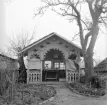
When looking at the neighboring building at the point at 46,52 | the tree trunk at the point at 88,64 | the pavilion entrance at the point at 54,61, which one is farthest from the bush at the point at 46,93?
the pavilion entrance at the point at 54,61

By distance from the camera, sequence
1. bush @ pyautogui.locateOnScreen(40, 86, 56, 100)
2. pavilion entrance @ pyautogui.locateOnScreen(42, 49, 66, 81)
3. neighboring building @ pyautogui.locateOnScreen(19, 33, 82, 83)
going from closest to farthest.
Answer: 1. bush @ pyautogui.locateOnScreen(40, 86, 56, 100)
2. neighboring building @ pyautogui.locateOnScreen(19, 33, 82, 83)
3. pavilion entrance @ pyautogui.locateOnScreen(42, 49, 66, 81)

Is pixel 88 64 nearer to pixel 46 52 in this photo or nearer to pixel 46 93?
pixel 46 52

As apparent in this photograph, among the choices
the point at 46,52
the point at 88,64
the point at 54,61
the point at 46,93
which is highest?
the point at 46,52

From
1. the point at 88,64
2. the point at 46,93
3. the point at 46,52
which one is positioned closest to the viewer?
the point at 46,93

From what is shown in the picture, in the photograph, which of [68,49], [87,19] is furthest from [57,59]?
[87,19]

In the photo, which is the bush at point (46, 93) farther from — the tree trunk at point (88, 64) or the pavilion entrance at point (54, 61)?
the pavilion entrance at point (54, 61)

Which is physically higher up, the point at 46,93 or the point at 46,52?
the point at 46,52

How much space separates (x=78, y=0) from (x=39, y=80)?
960cm

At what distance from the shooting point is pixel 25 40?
29.2m

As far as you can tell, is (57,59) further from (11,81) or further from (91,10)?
(11,81)

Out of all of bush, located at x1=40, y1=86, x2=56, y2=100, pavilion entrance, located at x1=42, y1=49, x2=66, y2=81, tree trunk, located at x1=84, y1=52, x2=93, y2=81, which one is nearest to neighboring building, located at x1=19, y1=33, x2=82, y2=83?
tree trunk, located at x1=84, y1=52, x2=93, y2=81

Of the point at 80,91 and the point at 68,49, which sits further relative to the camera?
the point at 68,49

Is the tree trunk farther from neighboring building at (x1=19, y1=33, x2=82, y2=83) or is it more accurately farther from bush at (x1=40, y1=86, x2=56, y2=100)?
bush at (x1=40, y1=86, x2=56, y2=100)

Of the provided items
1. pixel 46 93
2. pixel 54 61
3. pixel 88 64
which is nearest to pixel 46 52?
pixel 88 64
